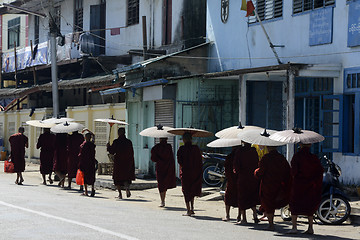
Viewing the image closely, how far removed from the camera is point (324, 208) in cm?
1175

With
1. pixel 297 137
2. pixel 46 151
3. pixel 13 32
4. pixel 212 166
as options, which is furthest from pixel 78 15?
pixel 297 137

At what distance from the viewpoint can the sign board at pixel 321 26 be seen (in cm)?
1608

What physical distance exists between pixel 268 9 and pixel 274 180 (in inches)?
347

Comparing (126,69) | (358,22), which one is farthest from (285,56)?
(126,69)

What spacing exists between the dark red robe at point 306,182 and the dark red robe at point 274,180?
0.22 m

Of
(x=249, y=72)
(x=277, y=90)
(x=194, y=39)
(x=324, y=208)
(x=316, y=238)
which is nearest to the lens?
(x=316, y=238)

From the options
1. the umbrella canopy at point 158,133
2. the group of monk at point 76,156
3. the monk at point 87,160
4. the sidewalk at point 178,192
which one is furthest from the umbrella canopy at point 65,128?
the umbrella canopy at point 158,133

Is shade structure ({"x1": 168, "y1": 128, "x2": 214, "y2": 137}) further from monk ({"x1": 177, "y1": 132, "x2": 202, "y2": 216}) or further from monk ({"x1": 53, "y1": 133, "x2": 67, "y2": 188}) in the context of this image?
monk ({"x1": 53, "y1": 133, "x2": 67, "y2": 188})

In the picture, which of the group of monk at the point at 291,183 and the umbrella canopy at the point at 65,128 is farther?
the umbrella canopy at the point at 65,128

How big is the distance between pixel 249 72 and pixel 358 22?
2.92 metres

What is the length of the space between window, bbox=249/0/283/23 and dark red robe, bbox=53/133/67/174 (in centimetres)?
632

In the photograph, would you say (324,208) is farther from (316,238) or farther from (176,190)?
(176,190)

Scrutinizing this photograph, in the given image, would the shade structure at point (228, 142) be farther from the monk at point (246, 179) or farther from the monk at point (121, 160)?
the monk at point (121, 160)

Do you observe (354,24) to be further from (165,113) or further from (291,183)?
(165,113)
